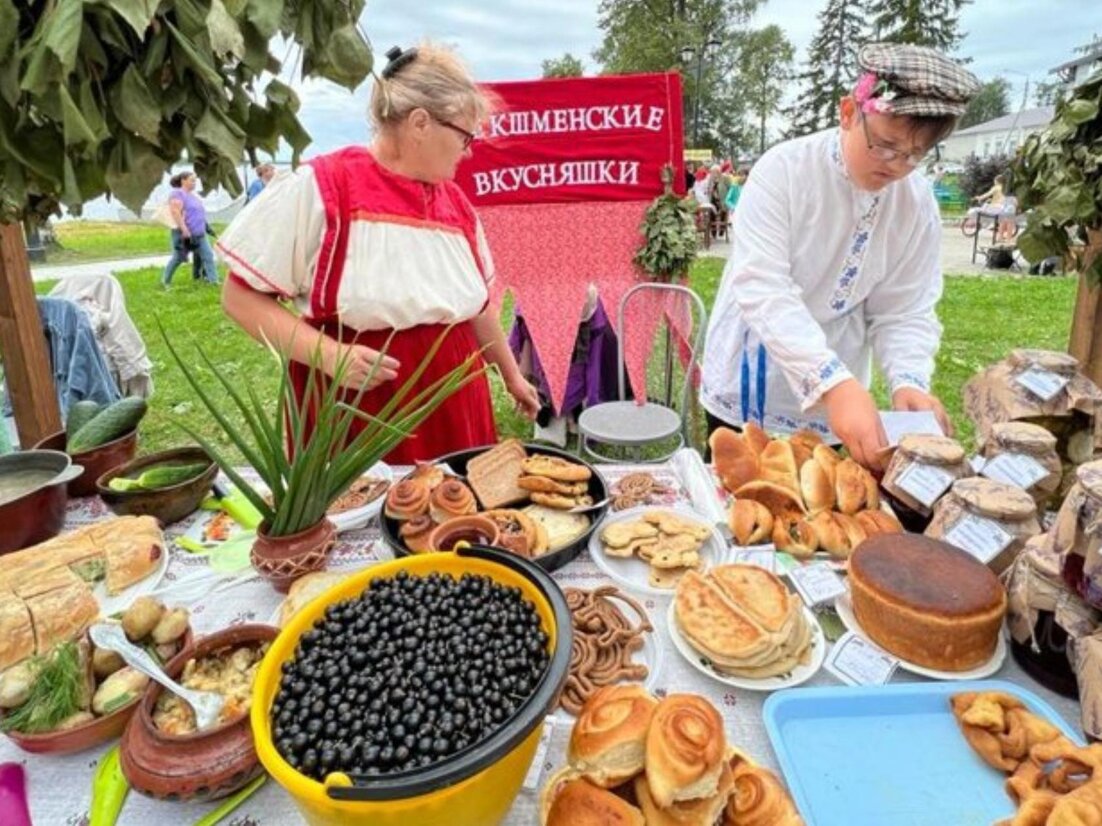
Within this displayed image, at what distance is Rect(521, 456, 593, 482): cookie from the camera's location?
5.32 ft

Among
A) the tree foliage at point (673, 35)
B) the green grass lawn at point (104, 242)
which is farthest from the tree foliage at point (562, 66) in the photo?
the green grass lawn at point (104, 242)

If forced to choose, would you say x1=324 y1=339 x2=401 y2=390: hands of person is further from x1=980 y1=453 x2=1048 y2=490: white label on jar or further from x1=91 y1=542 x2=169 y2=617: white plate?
x1=980 y1=453 x2=1048 y2=490: white label on jar

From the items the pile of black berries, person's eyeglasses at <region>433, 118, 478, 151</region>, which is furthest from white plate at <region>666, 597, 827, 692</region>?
person's eyeglasses at <region>433, 118, 478, 151</region>

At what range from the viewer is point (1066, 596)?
105 centimetres

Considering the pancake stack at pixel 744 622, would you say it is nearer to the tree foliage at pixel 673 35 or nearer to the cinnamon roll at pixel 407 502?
the cinnamon roll at pixel 407 502

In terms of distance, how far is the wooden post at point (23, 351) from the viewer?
104 inches

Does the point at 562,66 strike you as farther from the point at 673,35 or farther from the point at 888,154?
the point at 888,154

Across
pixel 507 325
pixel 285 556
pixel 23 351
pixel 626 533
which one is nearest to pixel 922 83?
pixel 626 533

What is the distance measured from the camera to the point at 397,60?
1.81 m

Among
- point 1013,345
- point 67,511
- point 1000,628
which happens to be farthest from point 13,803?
point 1013,345

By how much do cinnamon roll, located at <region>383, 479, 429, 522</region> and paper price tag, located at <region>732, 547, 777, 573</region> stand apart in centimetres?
71

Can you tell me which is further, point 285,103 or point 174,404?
point 174,404

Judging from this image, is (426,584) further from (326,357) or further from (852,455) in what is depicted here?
(852,455)

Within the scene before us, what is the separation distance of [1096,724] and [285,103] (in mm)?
1611
